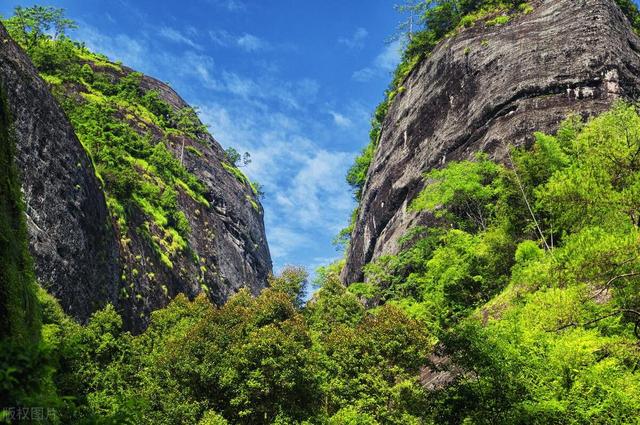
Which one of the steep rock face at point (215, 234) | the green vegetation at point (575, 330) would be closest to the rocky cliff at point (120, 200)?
the steep rock face at point (215, 234)

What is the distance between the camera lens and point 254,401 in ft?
64.4

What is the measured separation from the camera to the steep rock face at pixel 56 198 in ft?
87.5

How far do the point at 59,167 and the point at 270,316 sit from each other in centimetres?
1497

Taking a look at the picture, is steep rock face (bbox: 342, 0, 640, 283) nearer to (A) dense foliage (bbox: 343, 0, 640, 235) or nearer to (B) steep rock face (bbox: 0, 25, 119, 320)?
(A) dense foliage (bbox: 343, 0, 640, 235)

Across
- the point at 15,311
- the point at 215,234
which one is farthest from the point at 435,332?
the point at 215,234

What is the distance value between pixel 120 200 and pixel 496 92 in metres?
28.8

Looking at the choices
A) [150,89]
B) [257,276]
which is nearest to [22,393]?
[257,276]

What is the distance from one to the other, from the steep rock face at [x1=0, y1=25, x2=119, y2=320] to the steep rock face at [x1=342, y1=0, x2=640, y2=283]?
1910cm

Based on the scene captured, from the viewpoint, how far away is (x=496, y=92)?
1444 inches

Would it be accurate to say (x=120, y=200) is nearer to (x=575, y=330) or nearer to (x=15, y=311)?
(x=15, y=311)

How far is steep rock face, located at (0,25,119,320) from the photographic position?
87.5ft

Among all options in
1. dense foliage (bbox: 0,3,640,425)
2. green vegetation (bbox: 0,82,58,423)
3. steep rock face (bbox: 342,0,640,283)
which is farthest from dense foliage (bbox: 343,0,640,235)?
green vegetation (bbox: 0,82,58,423)

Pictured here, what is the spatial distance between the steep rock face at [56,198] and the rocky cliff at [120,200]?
6cm

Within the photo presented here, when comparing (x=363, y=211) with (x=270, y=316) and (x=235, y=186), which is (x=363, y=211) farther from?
(x=235, y=186)
